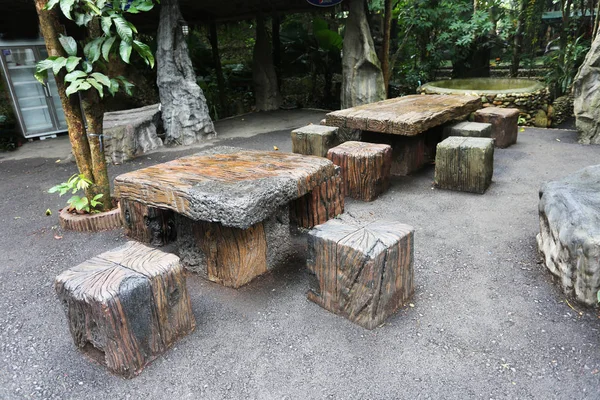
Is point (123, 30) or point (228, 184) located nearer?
point (228, 184)

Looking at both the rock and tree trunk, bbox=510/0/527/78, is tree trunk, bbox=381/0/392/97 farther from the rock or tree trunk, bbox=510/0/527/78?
the rock

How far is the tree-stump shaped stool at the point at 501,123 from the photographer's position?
18.5 ft

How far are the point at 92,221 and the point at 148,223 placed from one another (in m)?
0.69

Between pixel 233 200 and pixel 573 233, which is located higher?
pixel 233 200

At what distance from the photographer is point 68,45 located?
11.0 ft

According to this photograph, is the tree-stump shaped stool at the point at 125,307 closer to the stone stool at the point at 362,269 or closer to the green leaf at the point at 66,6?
the stone stool at the point at 362,269

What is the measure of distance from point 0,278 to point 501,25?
9156mm

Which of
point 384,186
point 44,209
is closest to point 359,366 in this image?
point 384,186

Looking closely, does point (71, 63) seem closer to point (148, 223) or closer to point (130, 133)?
point (148, 223)

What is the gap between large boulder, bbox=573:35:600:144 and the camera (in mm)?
5516

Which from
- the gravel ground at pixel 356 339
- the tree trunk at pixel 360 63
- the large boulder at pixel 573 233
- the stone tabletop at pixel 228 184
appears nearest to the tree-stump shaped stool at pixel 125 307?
the gravel ground at pixel 356 339

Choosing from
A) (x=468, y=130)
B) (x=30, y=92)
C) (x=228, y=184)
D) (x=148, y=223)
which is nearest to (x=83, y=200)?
(x=148, y=223)

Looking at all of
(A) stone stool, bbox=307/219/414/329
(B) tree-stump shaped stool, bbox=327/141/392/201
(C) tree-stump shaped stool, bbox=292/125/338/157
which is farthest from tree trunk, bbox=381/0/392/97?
(A) stone stool, bbox=307/219/414/329

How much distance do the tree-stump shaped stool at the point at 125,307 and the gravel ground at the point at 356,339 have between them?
3.1 inches
